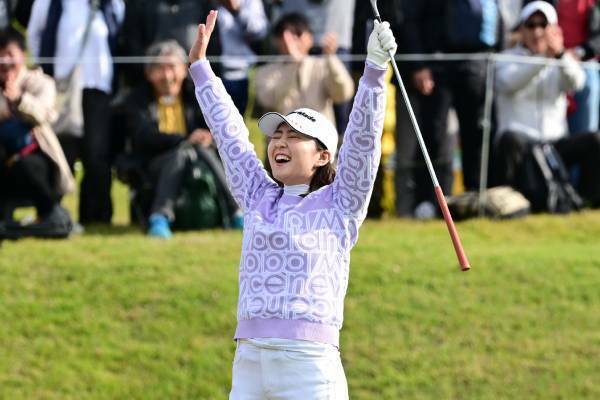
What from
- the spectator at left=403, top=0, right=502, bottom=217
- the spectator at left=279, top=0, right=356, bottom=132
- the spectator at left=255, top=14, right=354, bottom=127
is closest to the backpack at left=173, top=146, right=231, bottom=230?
the spectator at left=255, top=14, right=354, bottom=127

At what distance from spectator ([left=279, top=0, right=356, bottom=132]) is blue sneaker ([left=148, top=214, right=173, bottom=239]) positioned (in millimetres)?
1736

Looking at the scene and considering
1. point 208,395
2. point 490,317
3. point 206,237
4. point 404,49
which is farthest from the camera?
point 404,49

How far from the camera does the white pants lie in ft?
17.7

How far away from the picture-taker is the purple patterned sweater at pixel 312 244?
17.7ft

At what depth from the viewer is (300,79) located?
10438 millimetres

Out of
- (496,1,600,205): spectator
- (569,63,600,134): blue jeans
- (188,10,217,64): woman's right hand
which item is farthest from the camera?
(569,63,600,134): blue jeans

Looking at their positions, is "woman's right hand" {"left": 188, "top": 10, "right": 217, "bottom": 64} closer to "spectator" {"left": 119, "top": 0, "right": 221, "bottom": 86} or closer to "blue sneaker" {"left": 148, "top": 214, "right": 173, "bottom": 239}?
"blue sneaker" {"left": 148, "top": 214, "right": 173, "bottom": 239}

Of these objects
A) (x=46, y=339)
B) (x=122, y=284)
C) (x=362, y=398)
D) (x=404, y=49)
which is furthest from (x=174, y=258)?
(x=404, y=49)

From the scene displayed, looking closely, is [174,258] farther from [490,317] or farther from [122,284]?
[490,317]

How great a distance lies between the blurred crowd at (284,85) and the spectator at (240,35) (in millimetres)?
10

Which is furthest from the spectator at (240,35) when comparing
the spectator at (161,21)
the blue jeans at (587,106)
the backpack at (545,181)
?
the blue jeans at (587,106)

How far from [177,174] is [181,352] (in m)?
1.64

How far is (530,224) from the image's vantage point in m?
10.6

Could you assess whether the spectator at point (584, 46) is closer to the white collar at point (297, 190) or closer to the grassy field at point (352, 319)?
the grassy field at point (352, 319)
